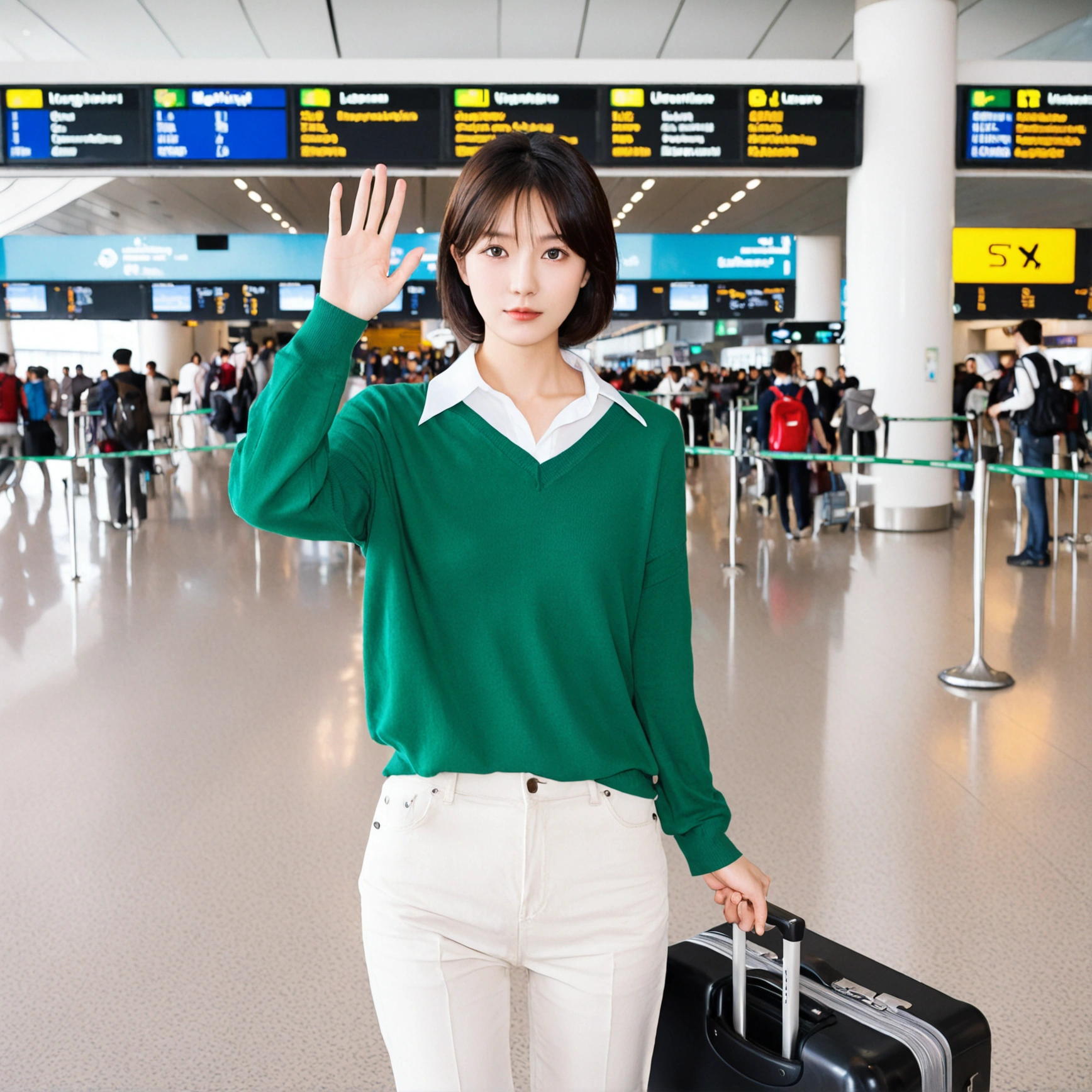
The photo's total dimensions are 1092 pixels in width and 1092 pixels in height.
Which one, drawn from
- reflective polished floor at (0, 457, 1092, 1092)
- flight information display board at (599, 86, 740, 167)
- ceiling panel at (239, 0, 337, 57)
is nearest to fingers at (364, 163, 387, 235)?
reflective polished floor at (0, 457, 1092, 1092)

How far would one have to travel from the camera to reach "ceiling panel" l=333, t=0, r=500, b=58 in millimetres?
11195

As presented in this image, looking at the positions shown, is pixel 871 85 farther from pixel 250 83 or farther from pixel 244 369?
pixel 244 369

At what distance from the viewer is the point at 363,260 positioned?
131 cm

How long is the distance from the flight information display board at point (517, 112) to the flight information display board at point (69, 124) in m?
2.80

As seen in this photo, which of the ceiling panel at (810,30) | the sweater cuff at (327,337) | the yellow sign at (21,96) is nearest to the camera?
the sweater cuff at (327,337)

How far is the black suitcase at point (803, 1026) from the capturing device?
5.21 feet

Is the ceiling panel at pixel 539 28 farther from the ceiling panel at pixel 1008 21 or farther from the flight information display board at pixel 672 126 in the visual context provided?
the ceiling panel at pixel 1008 21

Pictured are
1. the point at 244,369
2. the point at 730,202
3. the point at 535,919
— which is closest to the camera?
the point at 535,919

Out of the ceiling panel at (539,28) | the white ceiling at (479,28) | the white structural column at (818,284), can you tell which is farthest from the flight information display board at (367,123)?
the white structural column at (818,284)

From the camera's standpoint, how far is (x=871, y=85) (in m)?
10.6

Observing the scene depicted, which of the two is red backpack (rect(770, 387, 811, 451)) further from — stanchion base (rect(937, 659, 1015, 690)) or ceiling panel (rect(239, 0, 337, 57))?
ceiling panel (rect(239, 0, 337, 57))

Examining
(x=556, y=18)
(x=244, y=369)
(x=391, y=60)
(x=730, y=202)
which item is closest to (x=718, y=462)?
(x=730, y=202)

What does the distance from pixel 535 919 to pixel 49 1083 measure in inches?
66.5

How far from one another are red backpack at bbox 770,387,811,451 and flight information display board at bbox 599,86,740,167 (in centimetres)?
222
